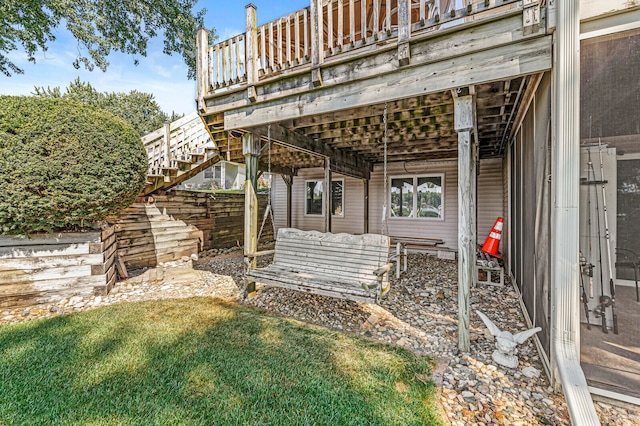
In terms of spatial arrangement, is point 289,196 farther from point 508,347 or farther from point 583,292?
point 583,292

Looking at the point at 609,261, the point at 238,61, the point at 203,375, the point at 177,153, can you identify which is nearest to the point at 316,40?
the point at 238,61

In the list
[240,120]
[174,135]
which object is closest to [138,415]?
[240,120]

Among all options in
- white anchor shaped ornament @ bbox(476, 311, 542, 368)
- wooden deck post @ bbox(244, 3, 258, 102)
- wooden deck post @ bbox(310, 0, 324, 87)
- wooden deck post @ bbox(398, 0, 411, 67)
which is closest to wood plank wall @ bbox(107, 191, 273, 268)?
wooden deck post @ bbox(244, 3, 258, 102)

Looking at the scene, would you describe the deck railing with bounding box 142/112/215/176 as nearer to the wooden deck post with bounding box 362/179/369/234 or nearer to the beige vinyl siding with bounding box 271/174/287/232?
the beige vinyl siding with bounding box 271/174/287/232

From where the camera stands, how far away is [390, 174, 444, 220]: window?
776cm

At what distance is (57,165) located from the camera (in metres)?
3.57

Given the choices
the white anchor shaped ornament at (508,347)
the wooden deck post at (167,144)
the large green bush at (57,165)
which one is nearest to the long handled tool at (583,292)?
the white anchor shaped ornament at (508,347)

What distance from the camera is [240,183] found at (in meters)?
23.6

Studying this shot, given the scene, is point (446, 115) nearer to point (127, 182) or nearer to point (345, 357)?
point (345, 357)

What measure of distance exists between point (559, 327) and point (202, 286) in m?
4.67

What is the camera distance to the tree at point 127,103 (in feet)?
76.7

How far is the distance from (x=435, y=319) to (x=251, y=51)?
4.20 metres

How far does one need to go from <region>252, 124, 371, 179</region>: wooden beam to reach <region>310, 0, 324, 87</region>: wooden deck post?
3.94ft

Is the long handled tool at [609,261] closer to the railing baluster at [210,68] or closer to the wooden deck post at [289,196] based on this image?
the railing baluster at [210,68]
